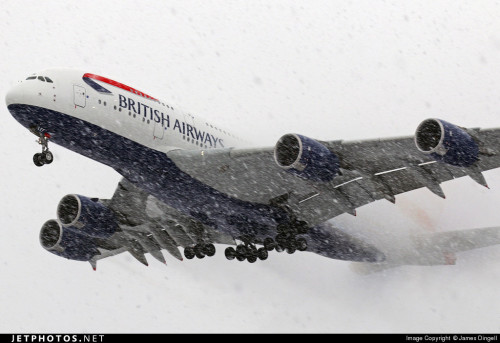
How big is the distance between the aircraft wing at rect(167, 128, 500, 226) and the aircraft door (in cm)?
353

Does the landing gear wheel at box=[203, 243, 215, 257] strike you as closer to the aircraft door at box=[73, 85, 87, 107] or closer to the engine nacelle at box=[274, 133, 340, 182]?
the engine nacelle at box=[274, 133, 340, 182]

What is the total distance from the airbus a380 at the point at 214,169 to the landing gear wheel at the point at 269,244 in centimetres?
6

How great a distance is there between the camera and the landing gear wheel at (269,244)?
28500 millimetres

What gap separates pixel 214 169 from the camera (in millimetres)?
25906

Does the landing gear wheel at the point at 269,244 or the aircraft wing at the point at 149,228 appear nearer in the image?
the landing gear wheel at the point at 269,244

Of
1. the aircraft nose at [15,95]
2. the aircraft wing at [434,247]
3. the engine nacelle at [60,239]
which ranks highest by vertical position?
the aircraft nose at [15,95]

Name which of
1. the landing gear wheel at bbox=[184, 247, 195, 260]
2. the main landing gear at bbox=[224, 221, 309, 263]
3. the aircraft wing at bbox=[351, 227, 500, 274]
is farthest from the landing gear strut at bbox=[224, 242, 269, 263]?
the aircraft wing at bbox=[351, 227, 500, 274]

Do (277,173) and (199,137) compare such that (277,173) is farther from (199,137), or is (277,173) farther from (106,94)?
(106,94)

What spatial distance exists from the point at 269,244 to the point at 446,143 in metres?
9.76

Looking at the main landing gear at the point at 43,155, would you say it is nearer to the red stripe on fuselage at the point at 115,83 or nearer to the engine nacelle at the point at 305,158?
the red stripe on fuselage at the point at 115,83

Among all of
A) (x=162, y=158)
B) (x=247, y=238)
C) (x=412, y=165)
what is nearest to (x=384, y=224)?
(x=247, y=238)

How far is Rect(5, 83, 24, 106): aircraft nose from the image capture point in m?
23.8

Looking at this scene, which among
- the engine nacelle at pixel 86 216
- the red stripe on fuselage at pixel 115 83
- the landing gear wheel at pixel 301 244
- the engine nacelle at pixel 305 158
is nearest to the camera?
the engine nacelle at pixel 305 158

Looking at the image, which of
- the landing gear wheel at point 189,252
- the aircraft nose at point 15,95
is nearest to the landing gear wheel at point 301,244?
the landing gear wheel at point 189,252
